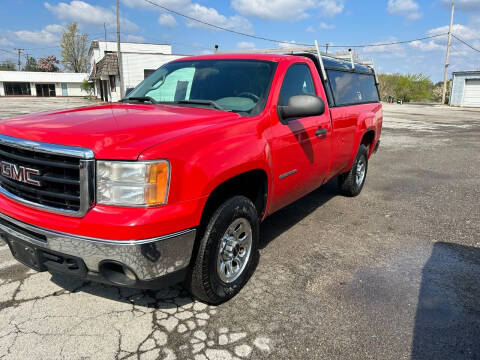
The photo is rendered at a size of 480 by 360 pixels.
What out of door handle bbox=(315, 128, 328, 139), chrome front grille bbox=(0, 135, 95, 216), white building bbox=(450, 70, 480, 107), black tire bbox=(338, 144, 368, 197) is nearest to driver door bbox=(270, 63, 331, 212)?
door handle bbox=(315, 128, 328, 139)

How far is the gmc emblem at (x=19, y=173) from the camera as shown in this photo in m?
2.37

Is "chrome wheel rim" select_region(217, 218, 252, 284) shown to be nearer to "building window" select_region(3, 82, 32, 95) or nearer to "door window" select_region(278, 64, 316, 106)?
"door window" select_region(278, 64, 316, 106)

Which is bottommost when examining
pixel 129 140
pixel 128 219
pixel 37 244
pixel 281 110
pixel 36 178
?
pixel 37 244

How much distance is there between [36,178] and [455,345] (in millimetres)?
2959

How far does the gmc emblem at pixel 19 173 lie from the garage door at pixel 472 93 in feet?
135

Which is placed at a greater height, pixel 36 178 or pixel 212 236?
pixel 36 178

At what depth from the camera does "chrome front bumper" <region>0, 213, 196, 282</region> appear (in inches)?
84.0

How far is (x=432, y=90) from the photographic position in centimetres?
5494

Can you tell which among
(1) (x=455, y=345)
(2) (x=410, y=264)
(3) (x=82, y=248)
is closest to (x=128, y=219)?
(3) (x=82, y=248)

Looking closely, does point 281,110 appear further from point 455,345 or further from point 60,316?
point 60,316

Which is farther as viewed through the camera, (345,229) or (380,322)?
(345,229)

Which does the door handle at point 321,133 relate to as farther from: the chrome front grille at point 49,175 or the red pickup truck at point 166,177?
the chrome front grille at point 49,175

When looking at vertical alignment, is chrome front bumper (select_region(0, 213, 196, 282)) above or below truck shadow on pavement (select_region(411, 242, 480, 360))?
above

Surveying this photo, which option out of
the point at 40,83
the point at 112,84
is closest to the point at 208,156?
the point at 112,84
